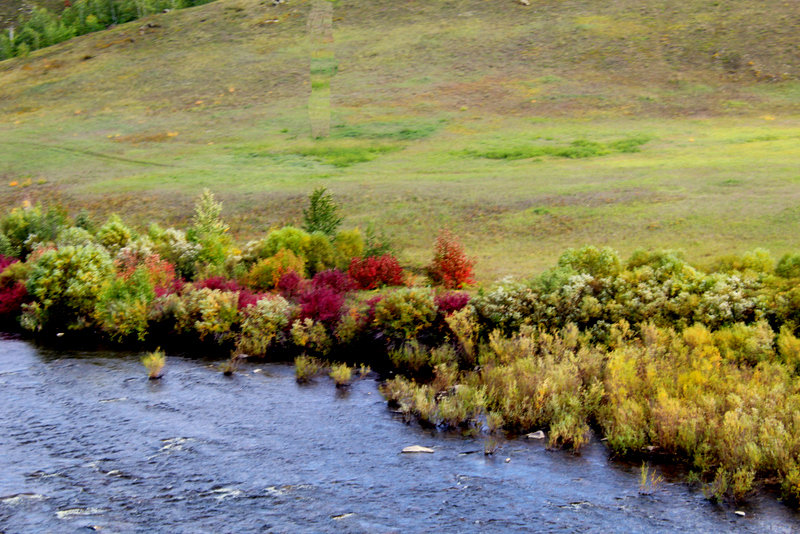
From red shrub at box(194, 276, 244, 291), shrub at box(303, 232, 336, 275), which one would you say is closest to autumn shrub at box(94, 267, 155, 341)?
red shrub at box(194, 276, 244, 291)

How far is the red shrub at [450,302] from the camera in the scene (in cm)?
1906

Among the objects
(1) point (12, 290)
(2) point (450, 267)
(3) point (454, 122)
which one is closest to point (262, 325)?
(2) point (450, 267)

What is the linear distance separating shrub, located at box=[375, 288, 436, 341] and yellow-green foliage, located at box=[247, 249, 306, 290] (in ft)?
15.9

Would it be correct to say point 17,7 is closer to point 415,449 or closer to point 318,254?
point 318,254

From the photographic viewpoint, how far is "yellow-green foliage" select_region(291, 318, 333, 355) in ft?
62.2

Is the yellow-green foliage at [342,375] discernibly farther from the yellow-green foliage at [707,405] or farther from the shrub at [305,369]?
the yellow-green foliage at [707,405]

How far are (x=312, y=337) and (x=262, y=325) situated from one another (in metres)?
1.33

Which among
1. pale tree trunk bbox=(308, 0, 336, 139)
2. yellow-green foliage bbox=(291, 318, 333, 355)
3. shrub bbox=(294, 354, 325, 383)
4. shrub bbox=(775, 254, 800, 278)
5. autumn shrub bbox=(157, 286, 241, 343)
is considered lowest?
shrub bbox=(294, 354, 325, 383)

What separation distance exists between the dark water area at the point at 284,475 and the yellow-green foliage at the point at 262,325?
2288 millimetres

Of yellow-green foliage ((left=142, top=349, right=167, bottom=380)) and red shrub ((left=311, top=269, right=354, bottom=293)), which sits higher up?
red shrub ((left=311, top=269, right=354, bottom=293))

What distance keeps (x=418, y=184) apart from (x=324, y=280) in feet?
48.6

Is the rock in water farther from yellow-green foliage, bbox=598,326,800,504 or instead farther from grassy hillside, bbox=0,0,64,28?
grassy hillside, bbox=0,0,64,28

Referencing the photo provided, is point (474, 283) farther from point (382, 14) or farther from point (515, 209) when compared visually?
point (382, 14)

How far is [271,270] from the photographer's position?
22.9 metres
